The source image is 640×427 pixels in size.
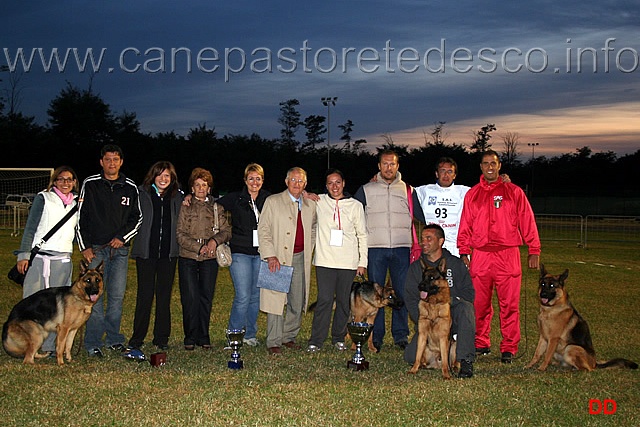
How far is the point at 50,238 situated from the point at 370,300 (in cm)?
320

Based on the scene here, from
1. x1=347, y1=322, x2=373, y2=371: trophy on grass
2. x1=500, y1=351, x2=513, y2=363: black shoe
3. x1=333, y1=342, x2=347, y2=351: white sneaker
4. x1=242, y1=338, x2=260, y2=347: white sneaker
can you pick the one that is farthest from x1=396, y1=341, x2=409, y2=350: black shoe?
x1=242, y1=338, x2=260, y2=347: white sneaker

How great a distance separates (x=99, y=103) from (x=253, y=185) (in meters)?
46.9

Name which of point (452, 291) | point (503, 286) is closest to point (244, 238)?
point (452, 291)

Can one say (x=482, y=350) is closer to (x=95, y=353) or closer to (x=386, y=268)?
(x=386, y=268)

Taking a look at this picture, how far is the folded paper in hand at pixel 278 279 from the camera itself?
237 inches

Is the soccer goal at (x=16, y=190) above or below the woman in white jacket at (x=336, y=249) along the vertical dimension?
above

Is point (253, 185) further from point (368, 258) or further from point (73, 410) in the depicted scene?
point (73, 410)

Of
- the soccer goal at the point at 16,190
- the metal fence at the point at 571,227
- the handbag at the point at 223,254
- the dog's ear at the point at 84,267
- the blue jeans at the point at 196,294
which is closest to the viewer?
the dog's ear at the point at 84,267

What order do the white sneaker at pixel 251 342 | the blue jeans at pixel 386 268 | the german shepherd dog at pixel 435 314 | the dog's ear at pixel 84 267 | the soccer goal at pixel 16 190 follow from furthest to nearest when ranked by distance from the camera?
the soccer goal at pixel 16 190 < the white sneaker at pixel 251 342 < the blue jeans at pixel 386 268 < the dog's ear at pixel 84 267 < the german shepherd dog at pixel 435 314

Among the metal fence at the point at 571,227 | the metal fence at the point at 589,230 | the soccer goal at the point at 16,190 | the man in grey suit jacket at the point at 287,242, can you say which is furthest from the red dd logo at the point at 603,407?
the soccer goal at the point at 16,190

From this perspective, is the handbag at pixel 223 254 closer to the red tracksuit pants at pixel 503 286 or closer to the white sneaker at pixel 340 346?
the white sneaker at pixel 340 346

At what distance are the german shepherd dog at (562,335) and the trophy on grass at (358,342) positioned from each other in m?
1.55

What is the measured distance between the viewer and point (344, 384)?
Result: 4863mm

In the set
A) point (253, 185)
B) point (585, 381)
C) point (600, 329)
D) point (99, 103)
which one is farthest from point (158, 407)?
point (99, 103)
